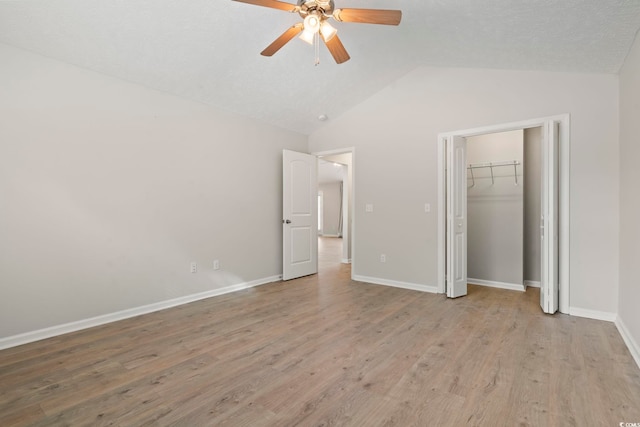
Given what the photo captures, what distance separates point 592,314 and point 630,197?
1290 millimetres

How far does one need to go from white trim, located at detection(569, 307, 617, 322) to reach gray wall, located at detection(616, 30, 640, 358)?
0.17 meters

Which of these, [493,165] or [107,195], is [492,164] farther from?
[107,195]

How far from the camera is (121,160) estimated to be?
323cm

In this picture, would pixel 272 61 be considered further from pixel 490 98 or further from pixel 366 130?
pixel 490 98

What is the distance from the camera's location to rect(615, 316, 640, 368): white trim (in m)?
2.29

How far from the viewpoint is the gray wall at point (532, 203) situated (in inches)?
174

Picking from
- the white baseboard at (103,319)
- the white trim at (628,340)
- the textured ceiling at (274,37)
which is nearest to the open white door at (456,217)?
the textured ceiling at (274,37)

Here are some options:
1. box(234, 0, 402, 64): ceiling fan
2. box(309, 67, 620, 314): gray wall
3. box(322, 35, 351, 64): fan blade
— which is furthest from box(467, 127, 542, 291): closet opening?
box(234, 0, 402, 64): ceiling fan

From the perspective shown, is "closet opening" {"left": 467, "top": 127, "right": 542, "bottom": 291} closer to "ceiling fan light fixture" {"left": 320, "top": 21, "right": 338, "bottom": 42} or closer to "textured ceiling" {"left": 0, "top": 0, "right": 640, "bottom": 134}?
"textured ceiling" {"left": 0, "top": 0, "right": 640, "bottom": 134}

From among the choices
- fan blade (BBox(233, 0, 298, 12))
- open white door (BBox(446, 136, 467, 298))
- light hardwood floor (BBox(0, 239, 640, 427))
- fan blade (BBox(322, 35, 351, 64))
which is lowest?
light hardwood floor (BBox(0, 239, 640, 427))

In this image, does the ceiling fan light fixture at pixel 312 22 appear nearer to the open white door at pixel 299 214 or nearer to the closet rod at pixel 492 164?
the open white door at pixel 299 214

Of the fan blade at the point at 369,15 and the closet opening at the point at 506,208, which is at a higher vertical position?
the fan blade at the point at 369,15

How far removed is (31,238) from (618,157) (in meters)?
5.39

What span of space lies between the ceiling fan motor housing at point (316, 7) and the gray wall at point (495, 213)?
330 cm
